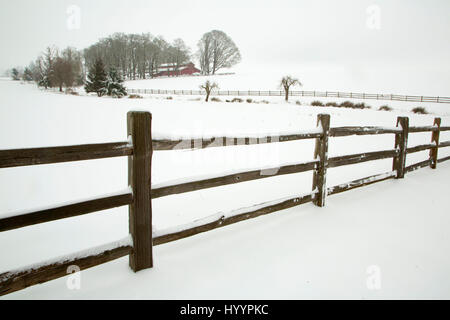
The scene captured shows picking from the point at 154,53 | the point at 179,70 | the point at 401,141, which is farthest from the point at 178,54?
the point at 401,141

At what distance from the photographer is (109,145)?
7.85ft

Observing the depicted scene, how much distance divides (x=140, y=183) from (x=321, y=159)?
2.93m

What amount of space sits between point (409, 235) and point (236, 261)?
2478mm

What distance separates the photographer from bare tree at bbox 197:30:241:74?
242 ft

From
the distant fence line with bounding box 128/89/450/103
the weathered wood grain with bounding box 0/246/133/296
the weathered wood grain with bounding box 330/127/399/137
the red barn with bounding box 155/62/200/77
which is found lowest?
the weathered wood grain with bounding box 0/246/133/296

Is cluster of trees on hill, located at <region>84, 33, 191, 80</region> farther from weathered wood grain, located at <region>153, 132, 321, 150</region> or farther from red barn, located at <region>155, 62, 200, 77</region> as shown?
weathered wood grain, located at <region>153, 132, 321, 150</region>

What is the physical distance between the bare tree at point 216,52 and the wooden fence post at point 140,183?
7802 centimetres

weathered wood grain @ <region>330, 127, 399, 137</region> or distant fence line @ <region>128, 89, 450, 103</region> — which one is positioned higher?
distant fence line @ <region>128, 89, 450, 103</region>

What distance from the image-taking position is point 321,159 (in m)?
4.30

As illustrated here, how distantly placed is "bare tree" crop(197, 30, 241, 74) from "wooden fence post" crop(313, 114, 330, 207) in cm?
7642

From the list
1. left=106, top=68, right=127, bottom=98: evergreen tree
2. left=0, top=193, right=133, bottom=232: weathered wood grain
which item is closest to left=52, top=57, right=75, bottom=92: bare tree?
left=106, top=68, right=127, bottom=98: evergreen tree

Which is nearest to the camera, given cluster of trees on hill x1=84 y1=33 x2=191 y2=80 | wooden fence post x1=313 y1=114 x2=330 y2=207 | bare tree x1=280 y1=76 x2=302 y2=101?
wooden fence post x1=313 y1=114 x2=330 y2=207

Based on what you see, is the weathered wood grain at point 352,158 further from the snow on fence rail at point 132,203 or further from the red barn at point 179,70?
the red barn at point 179,70
